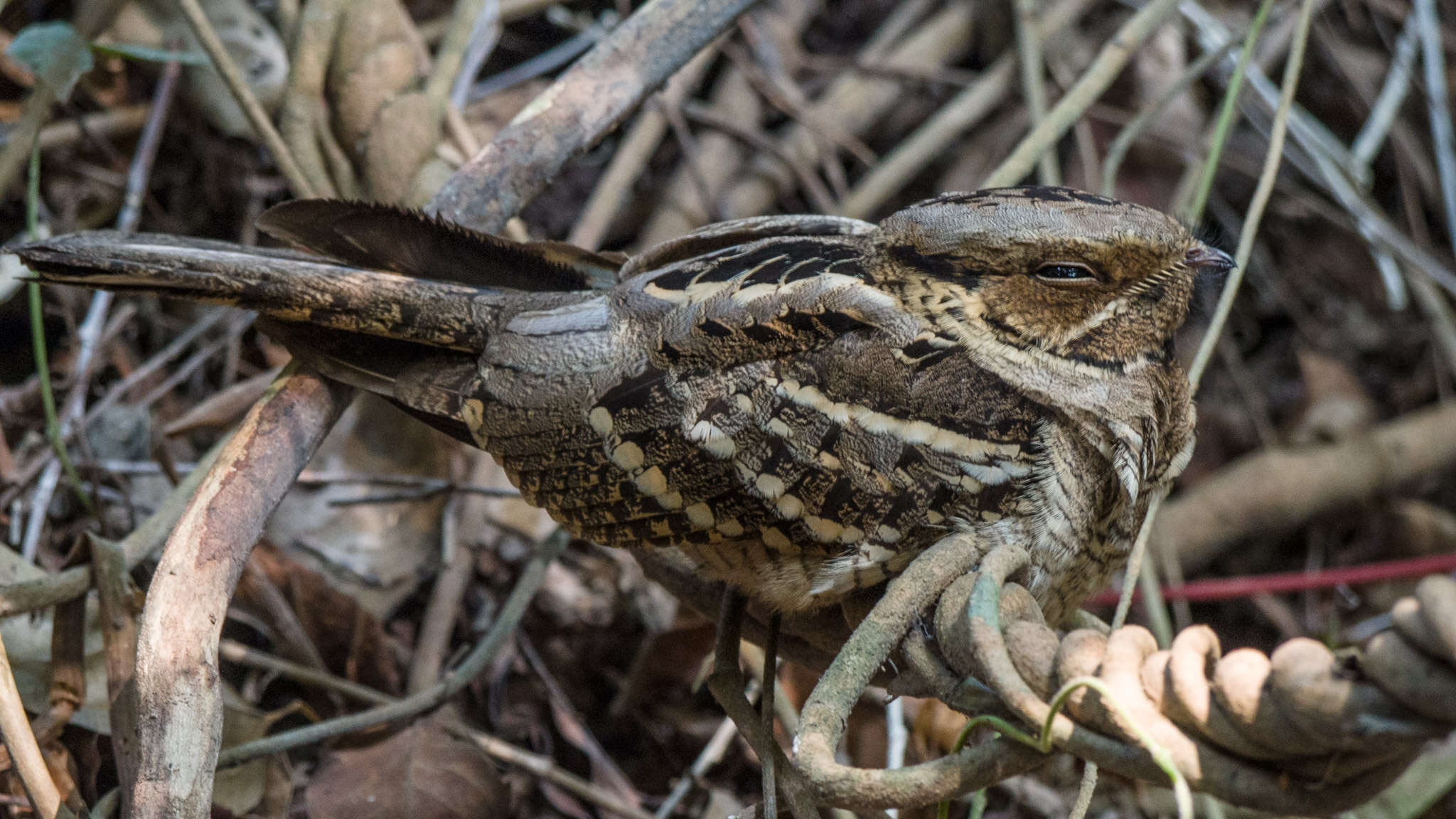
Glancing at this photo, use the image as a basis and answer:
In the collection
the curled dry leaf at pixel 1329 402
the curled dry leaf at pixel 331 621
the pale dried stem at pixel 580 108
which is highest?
the pale dried stem at pixel 580 108

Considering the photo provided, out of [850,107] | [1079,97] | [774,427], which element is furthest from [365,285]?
[850,107]

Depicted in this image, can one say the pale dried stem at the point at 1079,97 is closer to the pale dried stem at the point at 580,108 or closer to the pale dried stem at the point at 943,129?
the pale dried stem at the point at 580,108

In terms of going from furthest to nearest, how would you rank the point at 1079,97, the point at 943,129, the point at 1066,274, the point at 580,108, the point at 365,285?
the point at 943,129, the point at 1079,97, the point at 580,108, the point at 365,285, the point at 1066,274

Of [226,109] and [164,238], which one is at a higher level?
[226,109]

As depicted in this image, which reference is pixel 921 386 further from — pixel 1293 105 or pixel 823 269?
pixel 1293 105

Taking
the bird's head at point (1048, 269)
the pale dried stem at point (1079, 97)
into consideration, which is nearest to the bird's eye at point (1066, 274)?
the bird's head at point (1048, 269)

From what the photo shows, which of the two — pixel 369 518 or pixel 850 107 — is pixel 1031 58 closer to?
pixel 850 107

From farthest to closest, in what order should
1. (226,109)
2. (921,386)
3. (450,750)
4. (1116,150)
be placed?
(226,109)
(1116,150)
(450,750)
(921,386)

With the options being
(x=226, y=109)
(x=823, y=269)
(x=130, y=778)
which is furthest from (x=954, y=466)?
(x=226, y=109)
